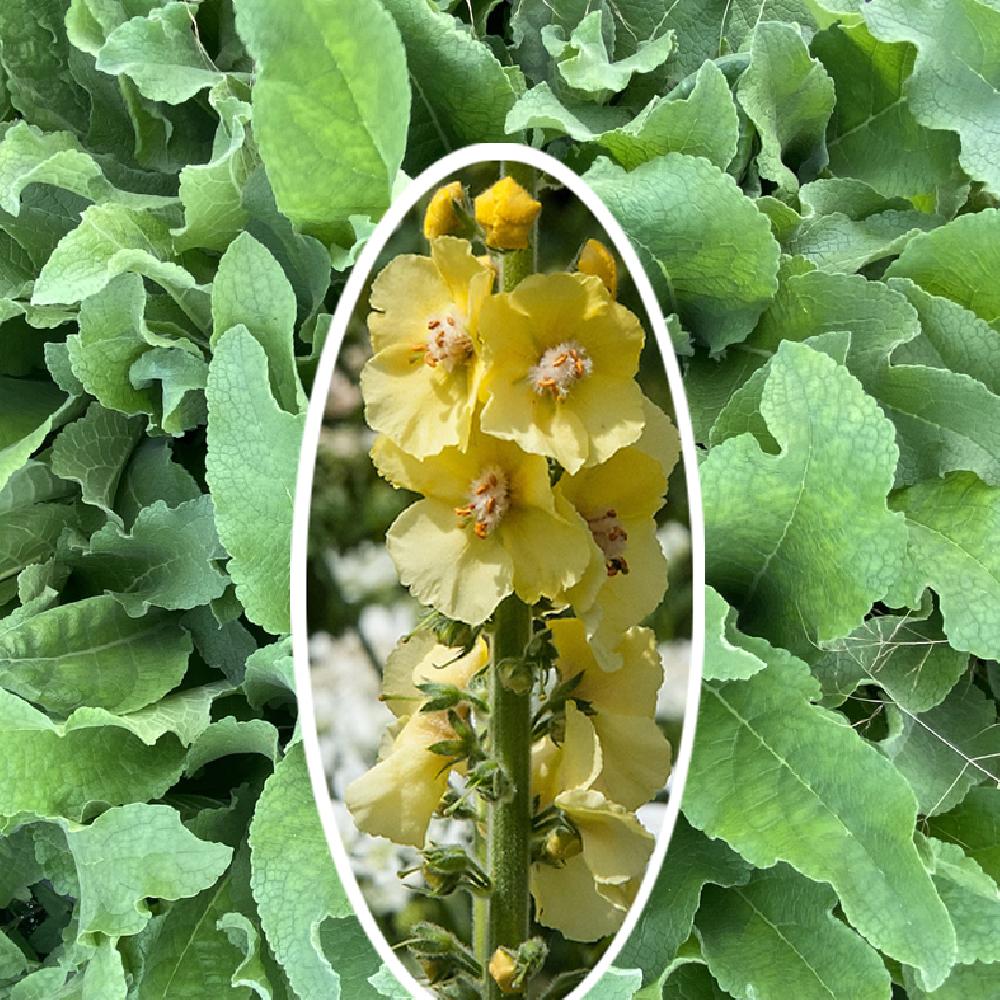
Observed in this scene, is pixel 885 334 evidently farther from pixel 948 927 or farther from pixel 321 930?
pixel 321 930

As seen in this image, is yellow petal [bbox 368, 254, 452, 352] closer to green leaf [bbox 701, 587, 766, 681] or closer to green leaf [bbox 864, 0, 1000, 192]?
green leaf [bbox 701, 587, 766, 681]

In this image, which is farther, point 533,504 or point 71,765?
point 71,765

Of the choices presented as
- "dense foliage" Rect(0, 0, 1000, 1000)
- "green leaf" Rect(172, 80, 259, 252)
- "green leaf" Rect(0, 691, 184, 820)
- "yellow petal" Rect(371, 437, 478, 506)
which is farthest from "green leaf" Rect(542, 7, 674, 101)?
"green leaf" Rect(0, 691, 184, 820)

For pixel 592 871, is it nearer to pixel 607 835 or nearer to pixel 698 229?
pixel 607 835

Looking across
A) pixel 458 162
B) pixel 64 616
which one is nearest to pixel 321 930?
pixel 64 616

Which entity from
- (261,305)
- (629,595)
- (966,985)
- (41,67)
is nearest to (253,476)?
(261,305)

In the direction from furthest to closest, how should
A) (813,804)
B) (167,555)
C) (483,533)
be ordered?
1. (167,555)
2. (813,804)
3. (483,533)

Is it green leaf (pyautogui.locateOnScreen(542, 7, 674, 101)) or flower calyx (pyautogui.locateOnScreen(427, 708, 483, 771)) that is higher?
green leaf (pyautogui.locateOnScreen(542, 7, 674, 101))
